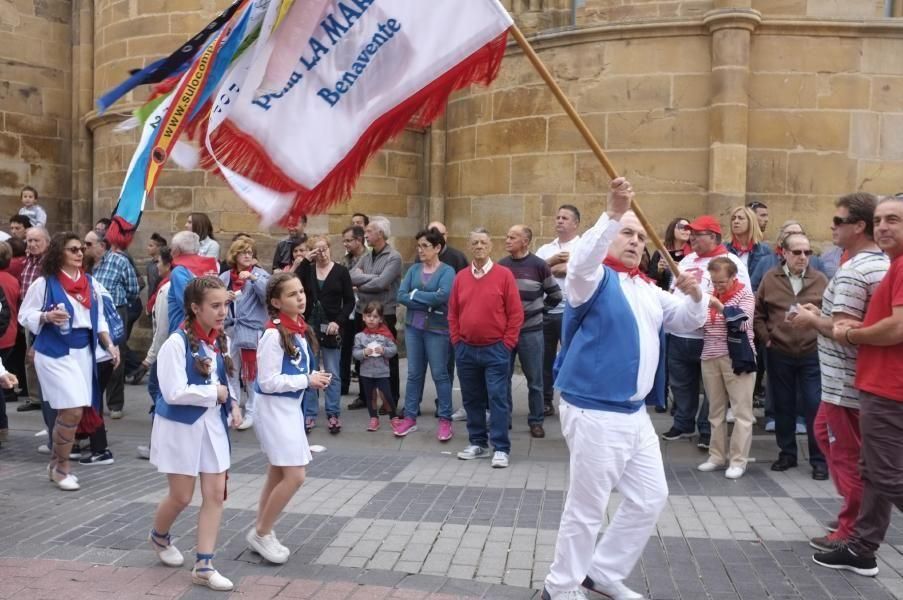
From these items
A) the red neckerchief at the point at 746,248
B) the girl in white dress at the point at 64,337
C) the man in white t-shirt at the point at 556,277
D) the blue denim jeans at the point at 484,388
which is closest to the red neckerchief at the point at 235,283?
the girl in white dress at the point at 64,337

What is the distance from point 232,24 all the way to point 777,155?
764cm

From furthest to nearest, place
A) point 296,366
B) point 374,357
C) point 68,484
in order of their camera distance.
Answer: point 374,357, point 68,484, point 296,366

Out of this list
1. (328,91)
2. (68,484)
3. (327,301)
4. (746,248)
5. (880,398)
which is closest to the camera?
(880,398)

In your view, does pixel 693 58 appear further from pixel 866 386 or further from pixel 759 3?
pixel 866 386

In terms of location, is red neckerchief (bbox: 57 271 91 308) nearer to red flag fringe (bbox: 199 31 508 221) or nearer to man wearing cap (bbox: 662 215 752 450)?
red flag fringe (bbox: 199 31 508 221)

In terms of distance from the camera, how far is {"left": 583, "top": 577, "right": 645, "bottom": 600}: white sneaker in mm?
4445

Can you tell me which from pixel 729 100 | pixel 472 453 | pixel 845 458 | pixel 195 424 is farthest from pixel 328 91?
pixel 729 100

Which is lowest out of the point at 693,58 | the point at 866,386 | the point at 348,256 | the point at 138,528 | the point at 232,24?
the point at 138,528

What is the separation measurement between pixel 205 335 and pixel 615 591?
2.52 m

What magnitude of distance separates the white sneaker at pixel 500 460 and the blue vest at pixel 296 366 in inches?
108

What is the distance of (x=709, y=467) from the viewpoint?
7496 millimetres

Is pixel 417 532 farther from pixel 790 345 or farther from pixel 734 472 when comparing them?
pixel 790 345

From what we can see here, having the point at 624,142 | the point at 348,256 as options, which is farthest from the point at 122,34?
the point at 624,142

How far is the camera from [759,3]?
1056 cm
